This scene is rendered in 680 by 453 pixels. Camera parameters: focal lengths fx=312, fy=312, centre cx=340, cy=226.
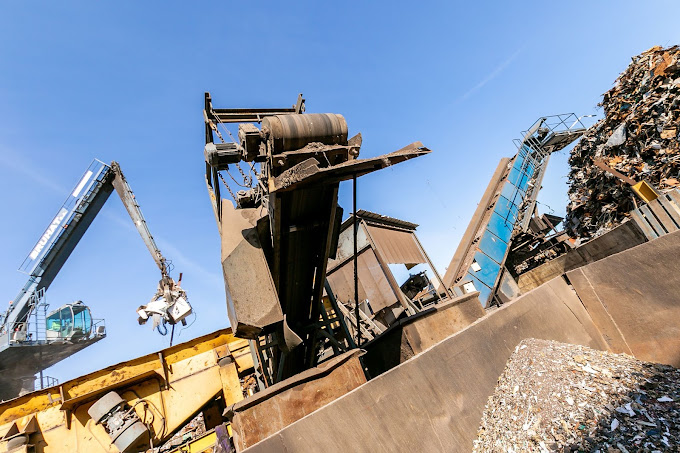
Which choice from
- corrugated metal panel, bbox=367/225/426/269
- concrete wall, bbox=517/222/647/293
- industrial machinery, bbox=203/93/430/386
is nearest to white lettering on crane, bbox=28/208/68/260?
corrugated metal panel, bbox=367/225/426/269

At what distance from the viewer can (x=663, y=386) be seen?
2463 millimetres

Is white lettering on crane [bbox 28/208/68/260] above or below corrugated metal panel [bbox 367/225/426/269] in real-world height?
above

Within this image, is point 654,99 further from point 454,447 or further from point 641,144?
point 454,447

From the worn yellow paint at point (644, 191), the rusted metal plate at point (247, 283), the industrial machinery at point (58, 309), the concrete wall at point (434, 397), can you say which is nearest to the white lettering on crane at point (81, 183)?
the industrial machinery at point (58, 309)

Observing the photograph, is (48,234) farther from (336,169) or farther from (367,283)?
(336,169)

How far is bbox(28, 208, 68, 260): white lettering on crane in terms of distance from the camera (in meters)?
13.4

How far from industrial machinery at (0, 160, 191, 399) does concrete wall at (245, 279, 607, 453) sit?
645 centimetres

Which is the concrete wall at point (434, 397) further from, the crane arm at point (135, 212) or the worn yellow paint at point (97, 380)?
the crane arm at point (135, 212)

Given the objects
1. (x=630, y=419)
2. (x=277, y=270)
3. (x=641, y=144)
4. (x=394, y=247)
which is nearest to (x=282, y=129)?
(x=277, y=270)

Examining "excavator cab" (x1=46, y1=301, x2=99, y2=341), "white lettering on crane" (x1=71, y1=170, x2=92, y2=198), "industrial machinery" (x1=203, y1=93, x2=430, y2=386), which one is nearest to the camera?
"industrial machinery" (x1=203, y1=93, x2=430, y2=386)

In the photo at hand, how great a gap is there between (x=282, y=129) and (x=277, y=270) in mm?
1370

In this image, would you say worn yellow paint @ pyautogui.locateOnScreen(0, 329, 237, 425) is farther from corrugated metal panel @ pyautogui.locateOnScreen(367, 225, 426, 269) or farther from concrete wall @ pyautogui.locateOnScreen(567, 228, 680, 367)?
concrete wall @ pyautogui.locateOnScreen(567, 228, 680, 367)

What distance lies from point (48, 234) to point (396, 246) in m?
15.2

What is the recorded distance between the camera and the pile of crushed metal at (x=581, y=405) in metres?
2.12
